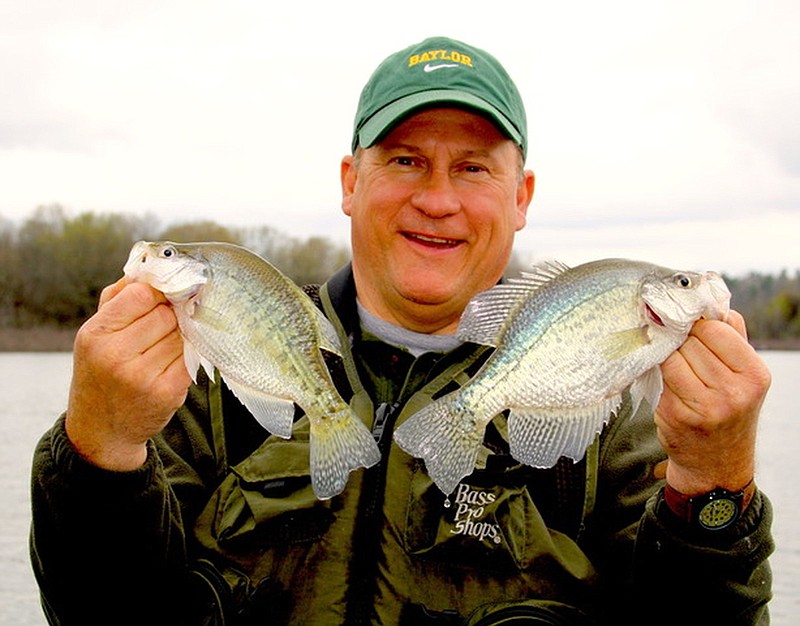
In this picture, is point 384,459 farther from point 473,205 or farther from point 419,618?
point 473,205

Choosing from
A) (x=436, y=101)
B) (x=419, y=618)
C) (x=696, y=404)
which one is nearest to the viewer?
(x=696, y=404)

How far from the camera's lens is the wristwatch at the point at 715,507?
3.67 m

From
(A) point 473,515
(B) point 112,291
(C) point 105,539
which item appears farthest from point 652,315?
(C) point 105,539

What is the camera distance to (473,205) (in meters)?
4.48

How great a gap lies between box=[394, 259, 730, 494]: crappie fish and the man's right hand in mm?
863

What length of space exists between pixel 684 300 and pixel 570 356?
1.45 ft

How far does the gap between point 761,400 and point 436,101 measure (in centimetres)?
192

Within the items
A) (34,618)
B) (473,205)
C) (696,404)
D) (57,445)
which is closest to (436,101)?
(473,205)

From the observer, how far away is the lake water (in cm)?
1062

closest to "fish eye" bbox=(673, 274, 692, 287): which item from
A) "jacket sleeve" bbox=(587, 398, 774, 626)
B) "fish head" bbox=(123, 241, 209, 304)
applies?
"jacket sleeve" bbox=(587, 398, 774, 626)

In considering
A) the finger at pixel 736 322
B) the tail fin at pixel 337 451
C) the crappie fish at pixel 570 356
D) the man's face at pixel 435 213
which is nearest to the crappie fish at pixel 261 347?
the tail fin at pixel 337 451

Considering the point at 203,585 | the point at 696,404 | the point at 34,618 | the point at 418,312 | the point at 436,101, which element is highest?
the point at 436,101

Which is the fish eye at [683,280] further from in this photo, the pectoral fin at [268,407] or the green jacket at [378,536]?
the pectoral fin at [268,407]

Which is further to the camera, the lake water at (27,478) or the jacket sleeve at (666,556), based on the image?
the lake water at (27,478)
